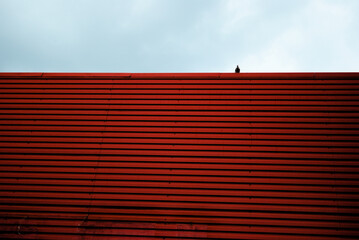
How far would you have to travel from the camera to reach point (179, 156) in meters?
4.54

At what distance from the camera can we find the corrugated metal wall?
4098 mm

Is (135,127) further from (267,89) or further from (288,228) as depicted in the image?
(288,228)

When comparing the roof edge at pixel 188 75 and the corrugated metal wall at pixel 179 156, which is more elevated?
the roof edge at pixel 188 75

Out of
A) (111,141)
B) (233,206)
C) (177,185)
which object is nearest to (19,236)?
(111,141)

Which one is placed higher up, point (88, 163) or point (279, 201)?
point (88, 163)

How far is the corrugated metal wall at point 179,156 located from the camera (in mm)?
4098

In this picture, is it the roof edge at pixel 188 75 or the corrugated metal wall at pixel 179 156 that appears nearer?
the corrugated metal wall at pixel 179 156

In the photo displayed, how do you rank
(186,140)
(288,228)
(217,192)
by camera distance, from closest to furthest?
(288,228), (217,192), (186,140)

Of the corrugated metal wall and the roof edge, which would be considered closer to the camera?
the corrugated metal wall

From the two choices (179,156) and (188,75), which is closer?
(179,156)

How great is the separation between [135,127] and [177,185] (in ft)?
4.88

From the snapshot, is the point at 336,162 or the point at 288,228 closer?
the point at 288,228

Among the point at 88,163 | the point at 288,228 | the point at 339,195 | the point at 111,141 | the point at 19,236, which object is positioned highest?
the point at 111,141

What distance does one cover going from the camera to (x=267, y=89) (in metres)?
4.98
